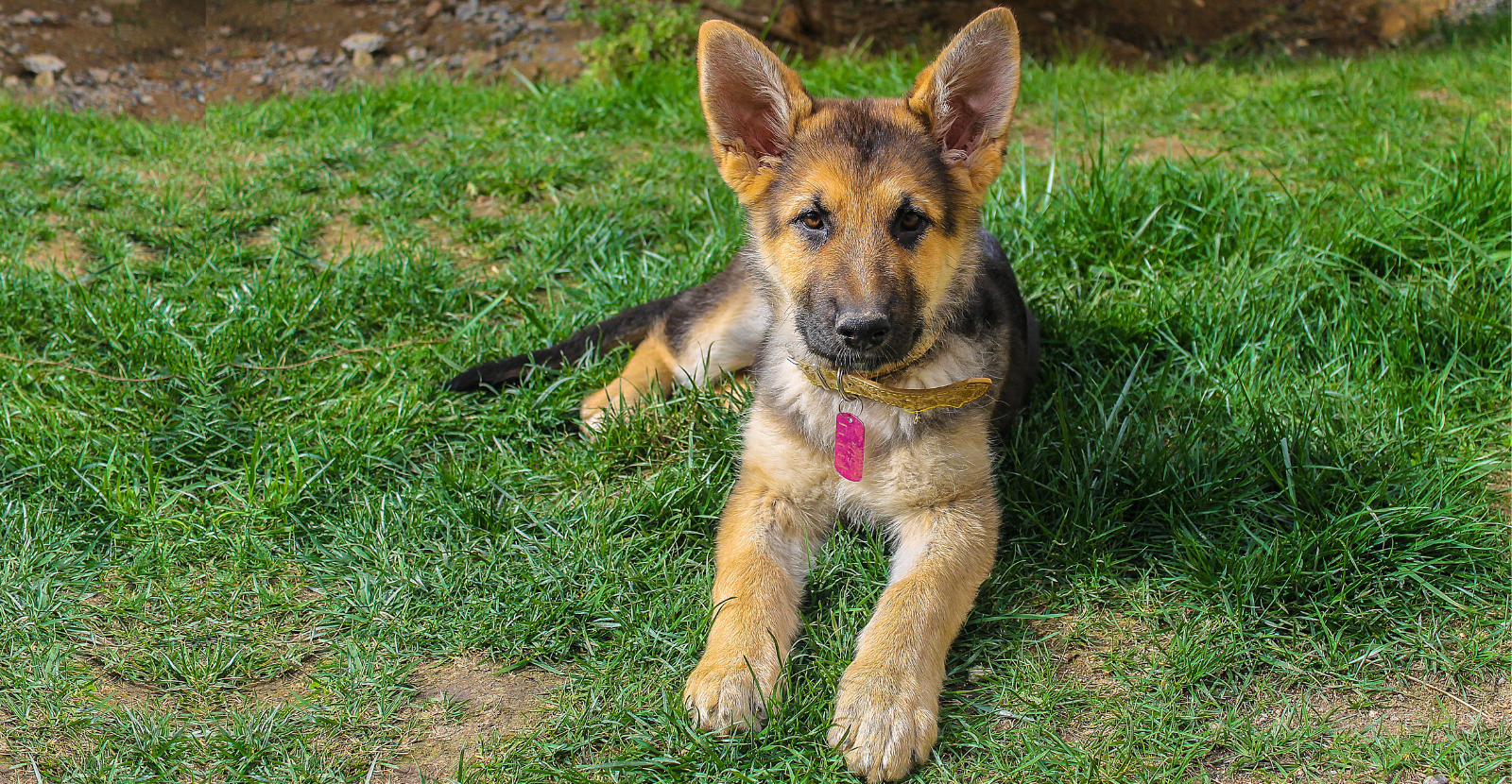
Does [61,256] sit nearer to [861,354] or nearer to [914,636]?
[861,354]

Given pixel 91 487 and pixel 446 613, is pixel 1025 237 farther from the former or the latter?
pixel 91 487

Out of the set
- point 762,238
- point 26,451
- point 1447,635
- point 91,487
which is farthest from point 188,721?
point 1447,635

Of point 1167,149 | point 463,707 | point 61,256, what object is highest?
point 1167,149

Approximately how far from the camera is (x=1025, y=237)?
15.4 feet

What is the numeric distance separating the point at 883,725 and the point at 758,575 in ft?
1.98

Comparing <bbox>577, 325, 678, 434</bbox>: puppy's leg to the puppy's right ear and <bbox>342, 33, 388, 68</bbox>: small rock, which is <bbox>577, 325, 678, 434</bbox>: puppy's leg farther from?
Result: <bbox>342, 33, 388, 68</bbox>: small rock

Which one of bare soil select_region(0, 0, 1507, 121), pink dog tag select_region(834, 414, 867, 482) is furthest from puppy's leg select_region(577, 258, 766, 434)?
bare soil select_region(0, 0, 1507, 121)

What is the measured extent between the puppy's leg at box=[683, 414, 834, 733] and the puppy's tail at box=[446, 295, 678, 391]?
1044 mm

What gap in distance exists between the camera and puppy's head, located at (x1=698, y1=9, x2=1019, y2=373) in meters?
2.90

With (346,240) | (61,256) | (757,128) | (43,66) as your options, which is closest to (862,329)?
(757,128)

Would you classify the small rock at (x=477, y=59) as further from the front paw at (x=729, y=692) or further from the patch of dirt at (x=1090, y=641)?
the patch of dirt at (x=1090, y=641)

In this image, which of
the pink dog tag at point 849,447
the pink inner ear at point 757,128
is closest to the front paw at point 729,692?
the pink dog tag at point 849,447

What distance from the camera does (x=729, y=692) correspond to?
263 centimetres

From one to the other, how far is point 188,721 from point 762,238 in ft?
Result: 6.92
